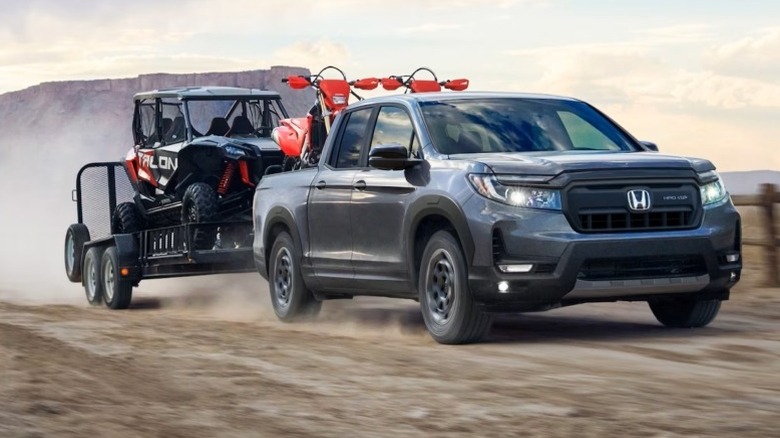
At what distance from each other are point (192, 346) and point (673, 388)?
420 centimetres

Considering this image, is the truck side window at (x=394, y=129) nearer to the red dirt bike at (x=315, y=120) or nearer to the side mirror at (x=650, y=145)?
the side mirror at (x=650, y=145)

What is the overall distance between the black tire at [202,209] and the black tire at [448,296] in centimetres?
531

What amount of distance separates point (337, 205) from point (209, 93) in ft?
17.5

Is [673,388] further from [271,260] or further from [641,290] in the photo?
[271,260]

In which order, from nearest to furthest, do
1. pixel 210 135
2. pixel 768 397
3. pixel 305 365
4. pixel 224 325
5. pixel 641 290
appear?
pixel 768 397, pixel 305 365, pixel 641 290, pixel 224 325, pixel 210 135

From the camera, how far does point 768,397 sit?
8016mm

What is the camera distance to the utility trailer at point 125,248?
1642 centimetres

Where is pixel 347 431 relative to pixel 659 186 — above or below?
below

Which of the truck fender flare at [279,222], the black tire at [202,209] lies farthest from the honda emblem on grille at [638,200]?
the black tire at [202,209]

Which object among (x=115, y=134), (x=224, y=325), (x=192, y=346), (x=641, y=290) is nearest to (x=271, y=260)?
(x=224, y=325)

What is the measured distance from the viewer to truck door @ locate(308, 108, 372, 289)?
12.6m

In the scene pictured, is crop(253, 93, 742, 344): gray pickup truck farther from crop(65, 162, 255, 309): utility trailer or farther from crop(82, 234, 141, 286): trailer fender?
crop(82, 234, 141, 286): trailer fender

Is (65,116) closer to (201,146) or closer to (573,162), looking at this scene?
(201,146)

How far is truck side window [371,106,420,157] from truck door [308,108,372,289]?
165 mm
